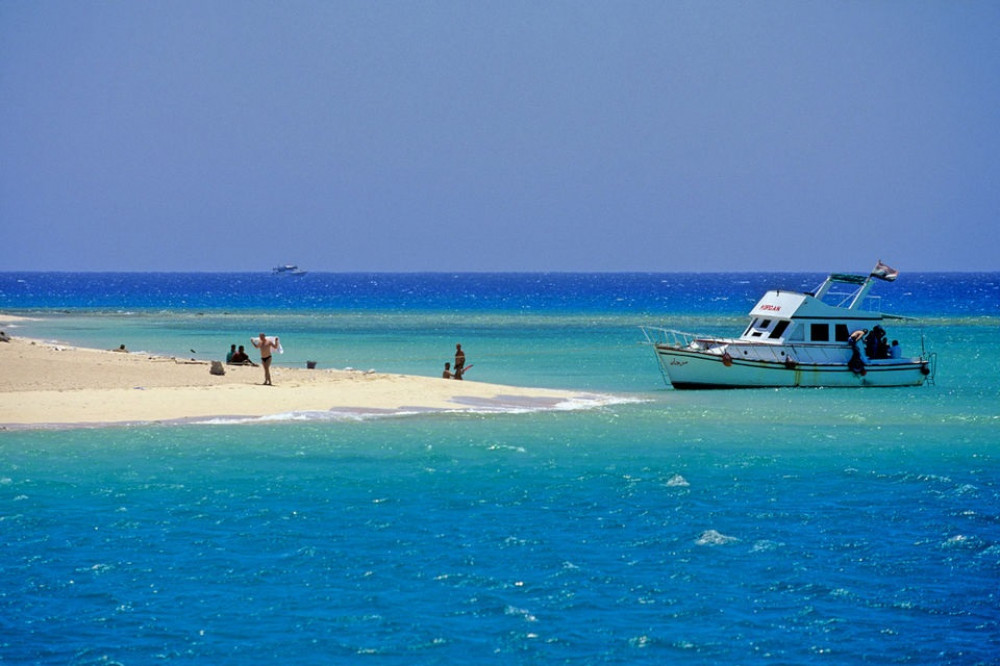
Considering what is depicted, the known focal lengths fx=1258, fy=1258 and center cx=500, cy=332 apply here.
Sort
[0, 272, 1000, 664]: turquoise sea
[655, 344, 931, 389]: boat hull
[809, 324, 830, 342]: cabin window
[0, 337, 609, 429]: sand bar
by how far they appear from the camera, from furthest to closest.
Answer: [809, 324, 830, 342]: cabin window, [655, 344, 931, 389]: boat hull, [0, 337, 609, 429]: sand bar, [0, 272, 1000, 664]: turquoise sea

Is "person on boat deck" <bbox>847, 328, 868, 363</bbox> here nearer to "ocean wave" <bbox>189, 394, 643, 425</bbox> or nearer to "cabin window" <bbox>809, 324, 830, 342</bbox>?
"cabin window" <bbox>809, 324, 830, 342</bbox>

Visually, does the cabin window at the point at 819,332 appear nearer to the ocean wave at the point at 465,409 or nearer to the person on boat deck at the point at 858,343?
the person on boat deck at the point at 858,343

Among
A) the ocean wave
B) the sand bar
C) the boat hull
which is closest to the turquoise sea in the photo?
the ocean wave

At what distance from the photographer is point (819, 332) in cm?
4241

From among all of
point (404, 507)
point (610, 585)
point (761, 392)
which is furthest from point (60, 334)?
point (610, 585)

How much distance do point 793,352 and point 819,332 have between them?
1112mm

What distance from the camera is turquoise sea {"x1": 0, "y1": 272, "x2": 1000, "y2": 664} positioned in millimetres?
14508

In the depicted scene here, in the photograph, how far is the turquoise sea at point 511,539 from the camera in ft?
47.6

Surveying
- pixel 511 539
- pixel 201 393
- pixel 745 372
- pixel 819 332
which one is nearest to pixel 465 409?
pixel 201 393

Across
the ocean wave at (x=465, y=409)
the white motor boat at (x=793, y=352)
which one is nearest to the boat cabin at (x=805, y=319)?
the white motor boat at (x=793, y=352)

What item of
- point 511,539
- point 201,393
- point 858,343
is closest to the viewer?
point 511,539

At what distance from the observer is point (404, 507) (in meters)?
21.2

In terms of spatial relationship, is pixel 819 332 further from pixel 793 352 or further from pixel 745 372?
pixel 745 372

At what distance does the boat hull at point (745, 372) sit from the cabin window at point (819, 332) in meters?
0.87
